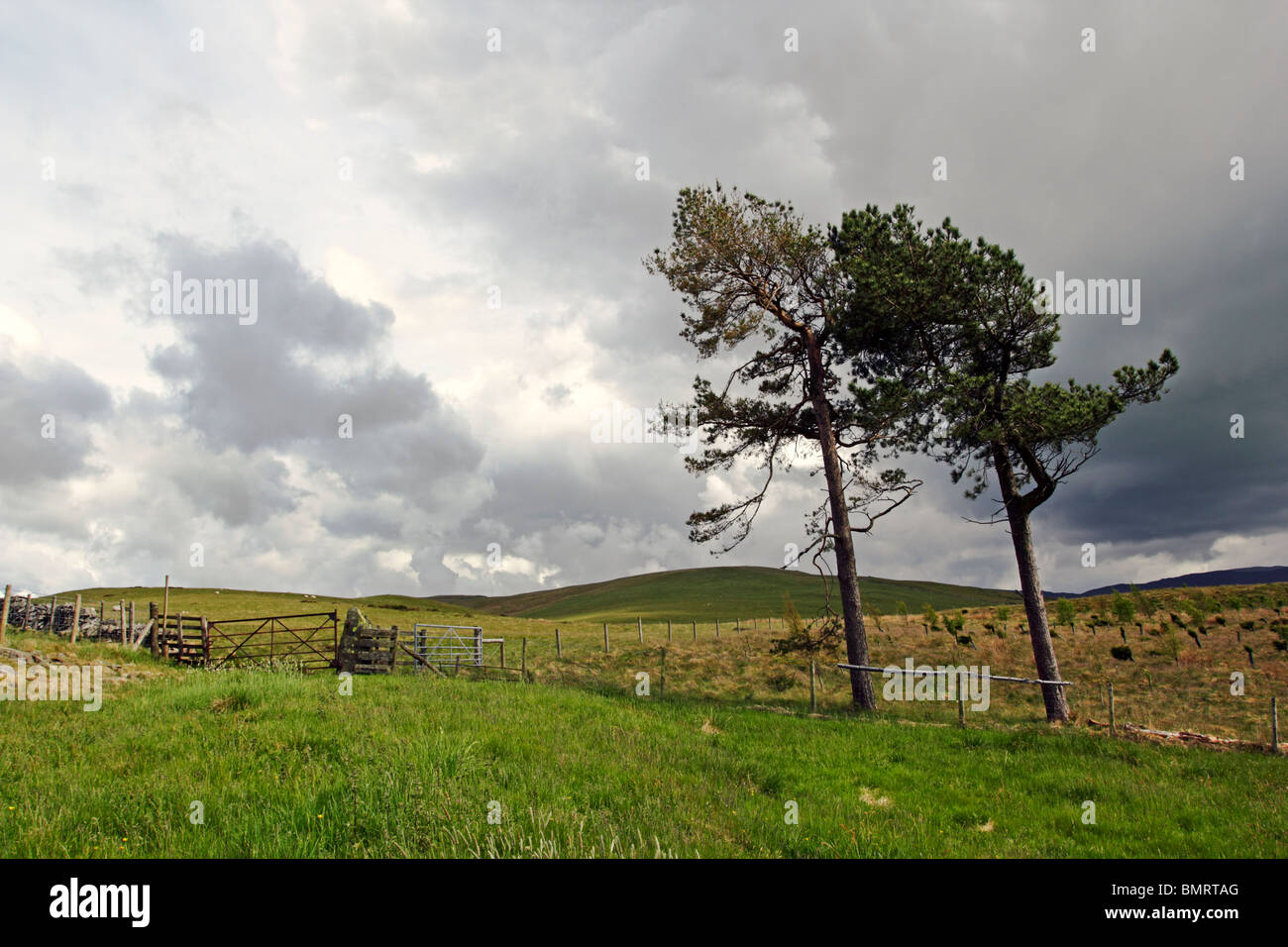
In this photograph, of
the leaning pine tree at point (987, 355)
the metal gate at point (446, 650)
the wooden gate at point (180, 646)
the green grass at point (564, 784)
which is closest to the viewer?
the green grass at point (564, 784)

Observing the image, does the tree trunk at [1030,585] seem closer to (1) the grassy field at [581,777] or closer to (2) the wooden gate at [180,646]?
(1) the grassy field at [581,777]

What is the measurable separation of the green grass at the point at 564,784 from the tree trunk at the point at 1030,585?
3.39m

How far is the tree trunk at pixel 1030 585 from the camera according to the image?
1908cm

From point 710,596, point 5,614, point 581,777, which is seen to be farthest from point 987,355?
point 710,596

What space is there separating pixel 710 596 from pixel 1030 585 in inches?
3630

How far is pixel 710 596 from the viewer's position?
110062mm

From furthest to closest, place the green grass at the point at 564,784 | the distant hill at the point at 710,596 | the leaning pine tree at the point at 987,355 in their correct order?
the distant hill at the point at 710,596, the leaning pine tree at the point at 987,355, the green grass at the point at 564,784

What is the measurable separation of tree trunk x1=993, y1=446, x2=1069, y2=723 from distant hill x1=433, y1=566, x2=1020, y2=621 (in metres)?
62.7

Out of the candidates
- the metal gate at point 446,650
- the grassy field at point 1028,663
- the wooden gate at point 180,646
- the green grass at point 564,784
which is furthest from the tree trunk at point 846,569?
the wooden gate at point 180,646

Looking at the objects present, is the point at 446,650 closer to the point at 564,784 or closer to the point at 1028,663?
the point at 564,784

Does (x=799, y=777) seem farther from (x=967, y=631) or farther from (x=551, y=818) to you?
(x=967, y=631)
